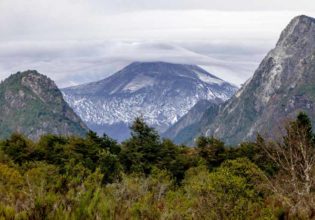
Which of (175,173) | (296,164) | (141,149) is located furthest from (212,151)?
(296,164)

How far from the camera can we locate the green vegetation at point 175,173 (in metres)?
41.4

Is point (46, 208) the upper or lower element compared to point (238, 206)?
upper

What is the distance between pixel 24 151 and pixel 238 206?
2755 inches

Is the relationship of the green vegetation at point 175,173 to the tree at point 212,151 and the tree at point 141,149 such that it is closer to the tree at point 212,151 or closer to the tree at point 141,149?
A: the tree at point 212,151

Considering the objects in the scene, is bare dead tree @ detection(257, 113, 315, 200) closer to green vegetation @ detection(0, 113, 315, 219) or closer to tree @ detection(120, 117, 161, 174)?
green vegetation @ detection(0, 113, 315, 219)

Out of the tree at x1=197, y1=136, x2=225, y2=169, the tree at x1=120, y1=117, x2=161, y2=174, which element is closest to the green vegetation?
the tree at x1=197, y1=136, x2=225, y2=169

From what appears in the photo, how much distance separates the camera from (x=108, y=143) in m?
116

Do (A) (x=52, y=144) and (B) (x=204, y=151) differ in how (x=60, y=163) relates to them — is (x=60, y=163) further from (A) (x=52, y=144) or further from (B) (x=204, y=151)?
(B) (x=204, y=151)

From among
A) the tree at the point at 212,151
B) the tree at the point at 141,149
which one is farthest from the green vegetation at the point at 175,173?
the tree at the point at 141,149

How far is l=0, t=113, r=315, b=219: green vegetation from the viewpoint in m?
41.4

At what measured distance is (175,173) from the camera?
10481 cm

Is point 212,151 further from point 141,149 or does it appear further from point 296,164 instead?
point 296,164

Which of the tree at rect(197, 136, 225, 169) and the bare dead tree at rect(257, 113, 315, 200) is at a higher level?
the bare dead tree at rect(257, 113, 315, 200)

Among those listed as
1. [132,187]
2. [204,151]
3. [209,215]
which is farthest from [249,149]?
[209,215]
